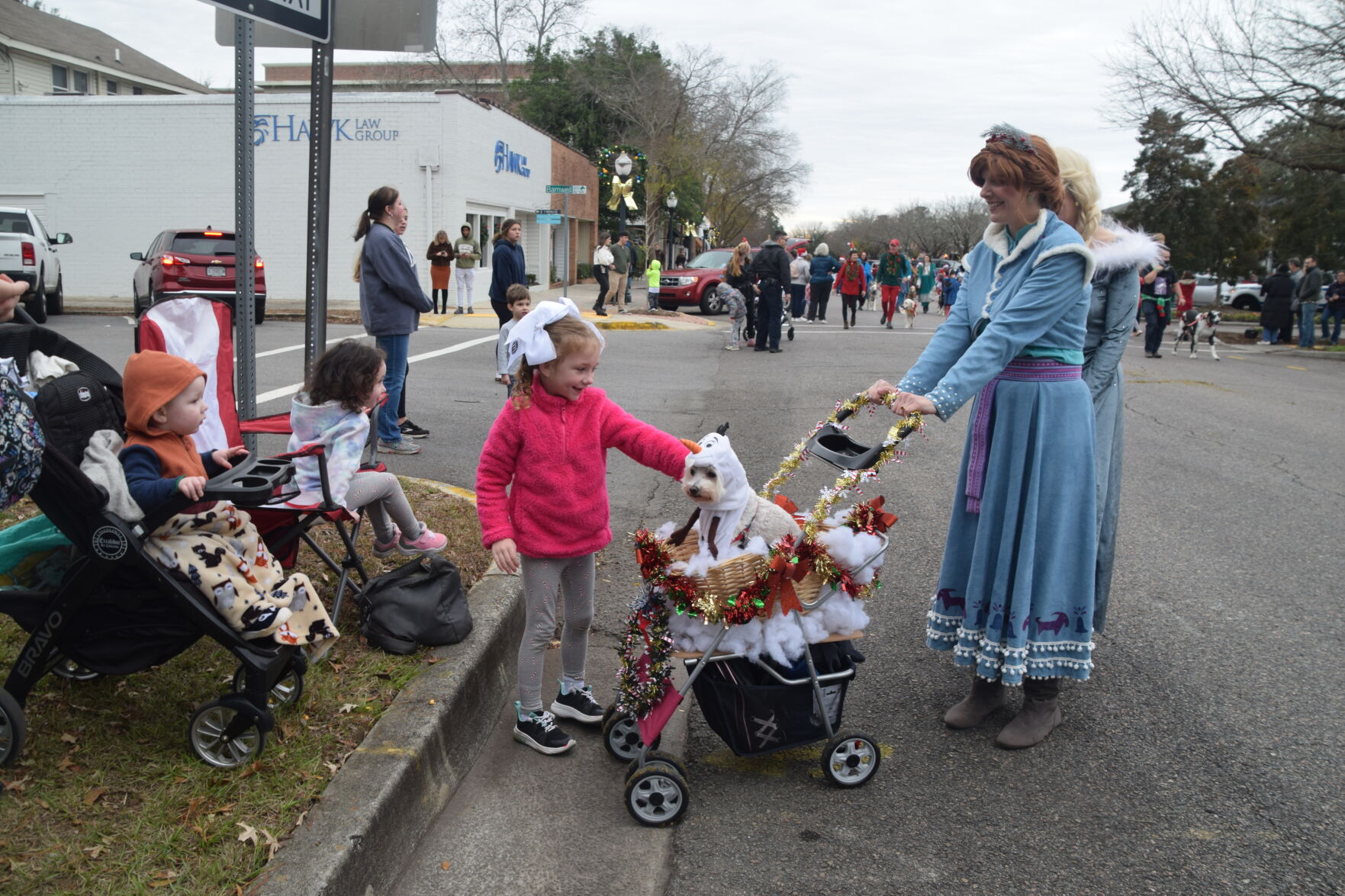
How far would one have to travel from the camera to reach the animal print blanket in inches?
122

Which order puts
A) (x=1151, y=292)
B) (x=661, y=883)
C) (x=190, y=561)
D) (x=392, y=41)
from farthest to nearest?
(x=1151, y=292)
(x=392, y=41)
(x=190, y=561)
(x=661, y=883)

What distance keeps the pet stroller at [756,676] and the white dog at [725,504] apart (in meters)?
0.12

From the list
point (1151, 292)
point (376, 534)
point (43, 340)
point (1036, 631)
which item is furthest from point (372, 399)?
point (1151, 292)

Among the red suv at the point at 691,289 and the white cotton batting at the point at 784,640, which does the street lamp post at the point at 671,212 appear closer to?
the red suv at the point at 691,289

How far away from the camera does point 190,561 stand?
3.09 metres

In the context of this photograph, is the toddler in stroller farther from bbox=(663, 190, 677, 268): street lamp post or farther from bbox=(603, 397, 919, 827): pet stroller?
bbox=(663, 190, 677, 268): street lamp post

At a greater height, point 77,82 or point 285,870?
point 77,82

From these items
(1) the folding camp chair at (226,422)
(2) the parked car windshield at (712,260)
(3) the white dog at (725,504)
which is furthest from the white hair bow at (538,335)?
(2) the parked car windshield at (712,260)

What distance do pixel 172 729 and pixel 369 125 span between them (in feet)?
75.4

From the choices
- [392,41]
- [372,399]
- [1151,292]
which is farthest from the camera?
[1151,292]

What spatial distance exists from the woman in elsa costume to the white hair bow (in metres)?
2.09

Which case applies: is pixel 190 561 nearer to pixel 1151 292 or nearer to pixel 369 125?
pixel 1151 292

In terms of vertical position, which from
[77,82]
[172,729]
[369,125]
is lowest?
[172,729]

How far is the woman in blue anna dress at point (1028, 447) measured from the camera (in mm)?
3514
